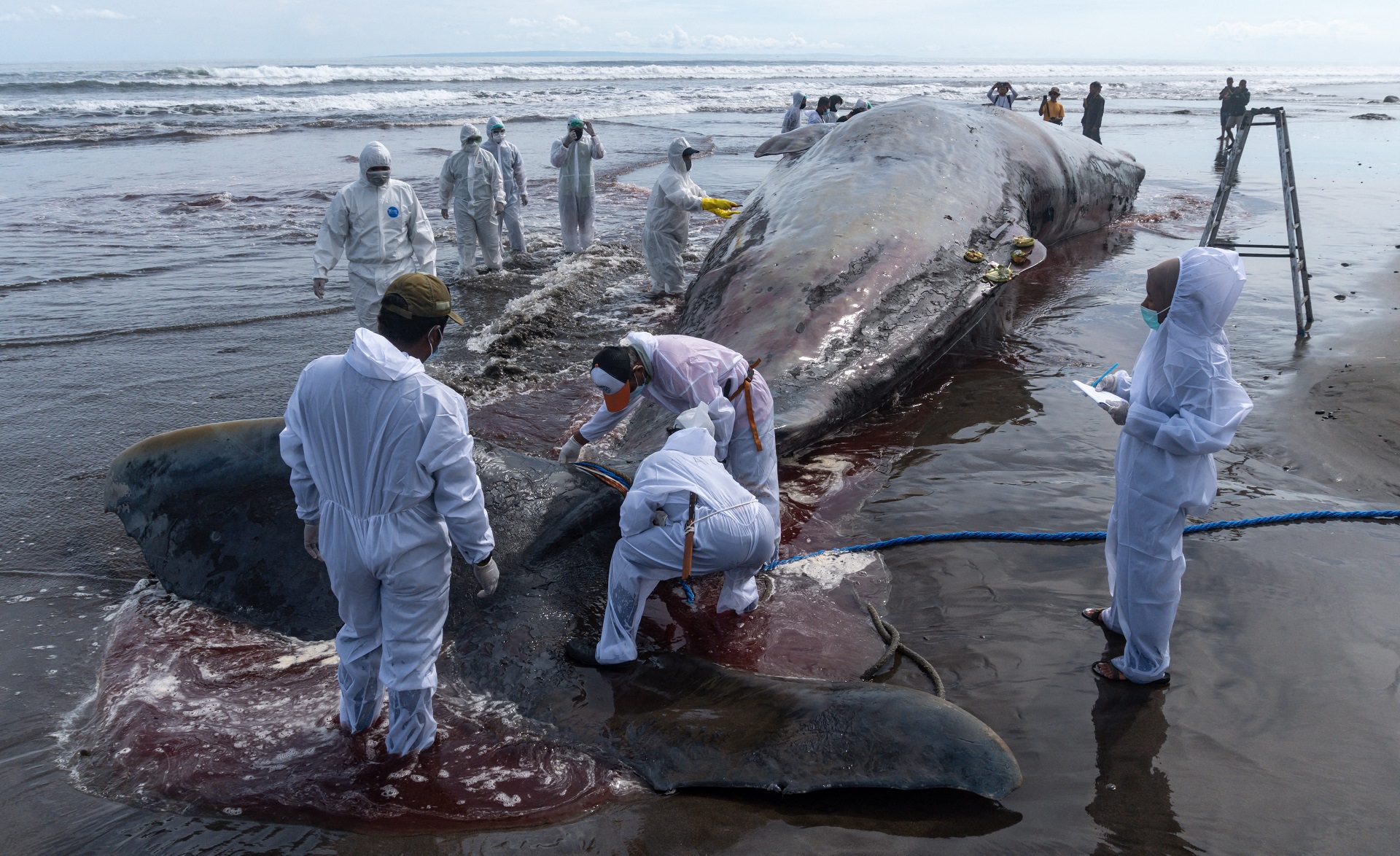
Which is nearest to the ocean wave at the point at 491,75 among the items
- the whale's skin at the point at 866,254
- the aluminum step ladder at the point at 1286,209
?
the whale's skin at the point at 866,254

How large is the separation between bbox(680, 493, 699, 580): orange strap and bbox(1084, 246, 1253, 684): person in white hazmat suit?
1.84 meters

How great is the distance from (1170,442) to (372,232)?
22.7 ft

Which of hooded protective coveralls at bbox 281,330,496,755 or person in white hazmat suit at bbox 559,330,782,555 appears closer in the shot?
hooded protective coveralls at bbox 281,330,496,755

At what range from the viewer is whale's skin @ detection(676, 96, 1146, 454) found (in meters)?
6.41

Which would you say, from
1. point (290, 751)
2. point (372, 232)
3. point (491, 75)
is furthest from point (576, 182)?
point (491, 75)

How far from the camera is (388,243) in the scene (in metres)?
8.22

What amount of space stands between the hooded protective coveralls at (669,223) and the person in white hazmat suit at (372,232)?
346cm

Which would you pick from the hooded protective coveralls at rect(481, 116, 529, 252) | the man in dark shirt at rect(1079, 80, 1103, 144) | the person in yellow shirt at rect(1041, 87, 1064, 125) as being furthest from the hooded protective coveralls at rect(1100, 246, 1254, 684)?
the man in dark shirt at rect(1079, 80, 1103, 144)

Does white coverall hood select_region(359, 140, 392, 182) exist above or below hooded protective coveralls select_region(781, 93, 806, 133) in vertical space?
below

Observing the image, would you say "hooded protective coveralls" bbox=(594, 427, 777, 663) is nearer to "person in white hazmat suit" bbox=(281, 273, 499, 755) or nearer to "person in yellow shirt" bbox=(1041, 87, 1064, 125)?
"person in white hazmat suit" bbox=(281, 273, 499, 755)

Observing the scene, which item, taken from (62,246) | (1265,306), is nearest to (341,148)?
(62,246)

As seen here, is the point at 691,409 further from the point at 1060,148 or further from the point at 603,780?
the point at 1060,148

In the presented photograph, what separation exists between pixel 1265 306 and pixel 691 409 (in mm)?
7824

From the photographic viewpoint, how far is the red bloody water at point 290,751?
3230 millimetres
